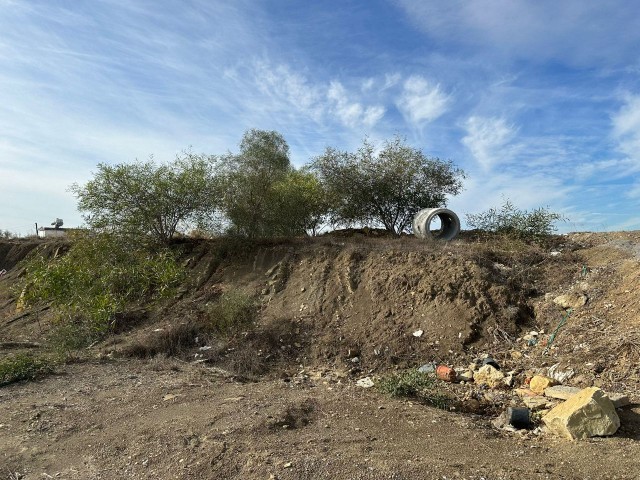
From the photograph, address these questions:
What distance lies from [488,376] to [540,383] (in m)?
0.94

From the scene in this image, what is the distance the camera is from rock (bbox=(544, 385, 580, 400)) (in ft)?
19.9

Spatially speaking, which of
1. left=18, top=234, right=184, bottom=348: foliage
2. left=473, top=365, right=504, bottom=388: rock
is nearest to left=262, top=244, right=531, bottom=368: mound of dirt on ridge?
left=473, top=365, right=504, bottom=388: rock

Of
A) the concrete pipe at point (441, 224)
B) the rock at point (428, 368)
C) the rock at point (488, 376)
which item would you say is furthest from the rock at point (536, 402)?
the concrete pipe at point (441, 224)

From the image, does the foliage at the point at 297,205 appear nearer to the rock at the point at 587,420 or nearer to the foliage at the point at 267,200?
the foliage at the point at 267,200

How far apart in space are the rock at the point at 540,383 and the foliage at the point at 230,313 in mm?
6279

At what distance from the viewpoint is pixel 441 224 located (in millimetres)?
15156

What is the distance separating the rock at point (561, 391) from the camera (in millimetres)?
6074

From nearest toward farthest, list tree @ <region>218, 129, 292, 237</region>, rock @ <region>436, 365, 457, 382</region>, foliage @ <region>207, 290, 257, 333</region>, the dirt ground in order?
1. the dirt ground
2. rock @ <region>436, 365, 457, 382</region>
3. foliage @ <region>207, 290, 257, 333</region>
4. tree @ <region>218, 129, 292, 237</region>

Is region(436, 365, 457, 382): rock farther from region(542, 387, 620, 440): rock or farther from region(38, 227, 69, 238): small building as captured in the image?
region(38, 227, 69, 238): small building

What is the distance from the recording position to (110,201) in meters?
14.3

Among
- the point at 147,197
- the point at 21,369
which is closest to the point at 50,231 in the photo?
the point at 147,197

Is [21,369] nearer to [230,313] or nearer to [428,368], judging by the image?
[230,313]

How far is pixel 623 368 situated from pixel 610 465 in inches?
116

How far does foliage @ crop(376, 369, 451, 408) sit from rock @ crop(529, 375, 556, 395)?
1.36 meters
